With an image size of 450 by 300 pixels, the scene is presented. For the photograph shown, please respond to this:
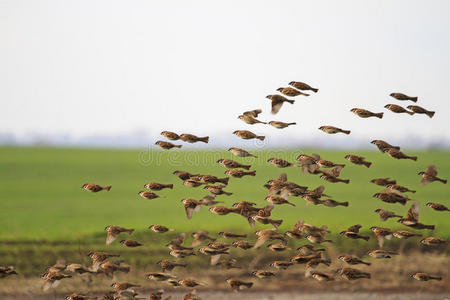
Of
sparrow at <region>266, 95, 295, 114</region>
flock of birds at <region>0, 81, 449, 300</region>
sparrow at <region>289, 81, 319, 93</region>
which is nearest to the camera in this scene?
flock of birds at <region>0, 81, 449, 300</region>

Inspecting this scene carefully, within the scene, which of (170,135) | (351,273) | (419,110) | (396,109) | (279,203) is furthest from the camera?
(170,135)

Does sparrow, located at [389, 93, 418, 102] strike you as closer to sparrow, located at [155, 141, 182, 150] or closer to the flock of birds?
the flock of birds

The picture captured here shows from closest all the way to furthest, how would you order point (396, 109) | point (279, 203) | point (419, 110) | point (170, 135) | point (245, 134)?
point (419, 110)
point (396, 109)
point (279, 203)
point (245, 134)
point (170, 135)

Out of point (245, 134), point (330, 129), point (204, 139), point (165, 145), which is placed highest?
point (330, 129)

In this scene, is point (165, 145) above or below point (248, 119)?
below

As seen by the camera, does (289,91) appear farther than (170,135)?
No

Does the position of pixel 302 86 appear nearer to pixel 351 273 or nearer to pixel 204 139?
pixel 204 139

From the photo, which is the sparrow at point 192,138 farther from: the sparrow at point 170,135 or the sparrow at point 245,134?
the sparrow at point 245,134

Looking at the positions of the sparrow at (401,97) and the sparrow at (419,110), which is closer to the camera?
the sparrow at (419,110)

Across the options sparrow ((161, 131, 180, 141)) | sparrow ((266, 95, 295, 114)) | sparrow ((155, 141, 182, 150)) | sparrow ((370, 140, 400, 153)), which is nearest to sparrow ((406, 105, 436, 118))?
sparrow ((370, 140, 400, 153))

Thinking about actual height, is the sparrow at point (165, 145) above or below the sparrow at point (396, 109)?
below

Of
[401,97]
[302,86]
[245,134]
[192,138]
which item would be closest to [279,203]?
[245,134]

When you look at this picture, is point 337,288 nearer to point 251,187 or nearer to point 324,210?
point 324,210

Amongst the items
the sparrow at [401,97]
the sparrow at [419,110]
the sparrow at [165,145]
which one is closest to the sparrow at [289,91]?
the sparrow at [401,97]
